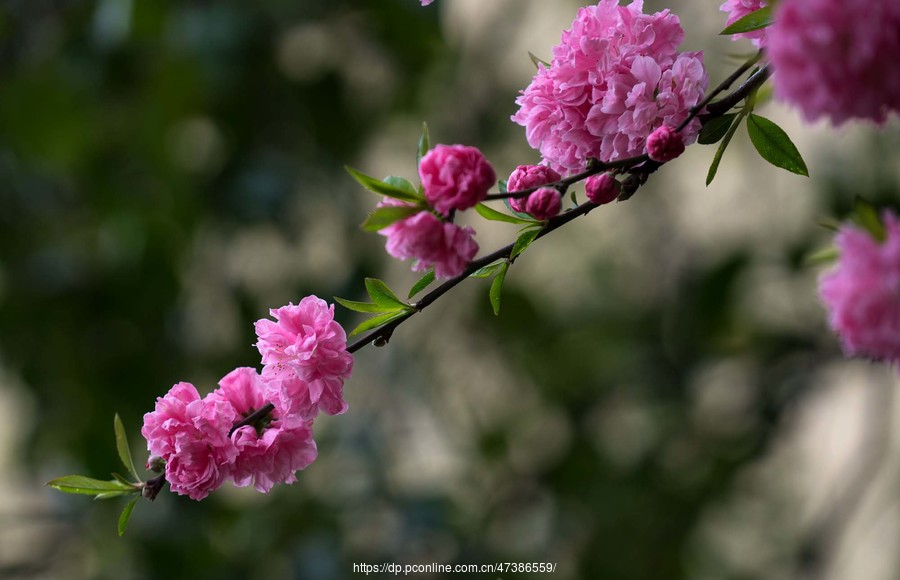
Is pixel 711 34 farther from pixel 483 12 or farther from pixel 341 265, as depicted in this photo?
pixel 341 265

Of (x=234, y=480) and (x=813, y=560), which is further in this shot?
(x=813, y=560)

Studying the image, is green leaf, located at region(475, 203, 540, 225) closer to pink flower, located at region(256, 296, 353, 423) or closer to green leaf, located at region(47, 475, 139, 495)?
pink flower, located at region(256, 296, 353, 423)

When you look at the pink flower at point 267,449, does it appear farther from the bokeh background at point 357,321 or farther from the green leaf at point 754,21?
the bokeh background at point 357,321

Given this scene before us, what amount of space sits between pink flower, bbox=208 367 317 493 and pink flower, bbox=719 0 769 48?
0.22m

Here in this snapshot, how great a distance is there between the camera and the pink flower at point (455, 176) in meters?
0.28

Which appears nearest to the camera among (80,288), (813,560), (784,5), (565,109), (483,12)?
(784,5)

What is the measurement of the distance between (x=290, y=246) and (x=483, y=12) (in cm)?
61

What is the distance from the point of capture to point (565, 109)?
1.12 feet

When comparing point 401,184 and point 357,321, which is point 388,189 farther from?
point 357,321

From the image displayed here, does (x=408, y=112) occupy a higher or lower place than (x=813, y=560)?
higher

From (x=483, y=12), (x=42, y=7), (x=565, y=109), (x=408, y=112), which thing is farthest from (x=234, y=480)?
(x=483, y=12)

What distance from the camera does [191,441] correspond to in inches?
13.6

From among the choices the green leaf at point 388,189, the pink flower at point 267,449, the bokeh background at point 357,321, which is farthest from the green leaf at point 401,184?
the bokeh background at point 357,321

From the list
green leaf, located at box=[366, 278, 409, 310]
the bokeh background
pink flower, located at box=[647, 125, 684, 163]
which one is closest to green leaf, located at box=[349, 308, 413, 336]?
green leaf, located at box=[366, 278, 409, 310]
